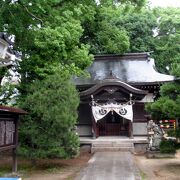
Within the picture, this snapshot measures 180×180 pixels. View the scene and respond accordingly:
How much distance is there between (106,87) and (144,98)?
10.7ft

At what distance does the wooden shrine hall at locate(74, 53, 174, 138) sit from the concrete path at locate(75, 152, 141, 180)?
5518 mm

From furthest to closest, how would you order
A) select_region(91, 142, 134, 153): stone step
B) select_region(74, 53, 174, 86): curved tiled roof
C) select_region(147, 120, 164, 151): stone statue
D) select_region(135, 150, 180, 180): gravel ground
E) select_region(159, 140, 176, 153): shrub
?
select_region(74, 53, 174, 86): curved tiled roof → select_region(91, 142, 134, 153): stone step → select_region(147, 120, 164, 151): stone statue → select_region(159, 140, 176, 153): shrub → select_region(135, 150, 180, 180): gravel ground

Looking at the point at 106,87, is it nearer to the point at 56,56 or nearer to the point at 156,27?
the point at 56,56

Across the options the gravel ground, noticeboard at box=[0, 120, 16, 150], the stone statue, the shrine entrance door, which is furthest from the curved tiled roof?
Answer: noticeboard at box=[0, 120, 16, 150]

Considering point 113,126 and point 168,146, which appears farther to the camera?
point 113,126

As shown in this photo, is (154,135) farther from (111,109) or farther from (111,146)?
(111,109)

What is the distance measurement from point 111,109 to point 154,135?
3.69 meters

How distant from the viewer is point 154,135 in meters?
18.0

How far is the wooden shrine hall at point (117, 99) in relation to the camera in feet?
66.8

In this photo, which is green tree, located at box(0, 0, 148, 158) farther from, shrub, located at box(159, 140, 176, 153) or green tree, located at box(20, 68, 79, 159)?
shrub, located at box(159, 140, 176, 153)

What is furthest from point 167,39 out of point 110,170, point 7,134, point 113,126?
point 7,134

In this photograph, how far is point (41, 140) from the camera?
12.6 meters

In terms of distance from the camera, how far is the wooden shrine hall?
2038 cm

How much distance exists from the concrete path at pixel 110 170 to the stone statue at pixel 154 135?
8.38 feet
